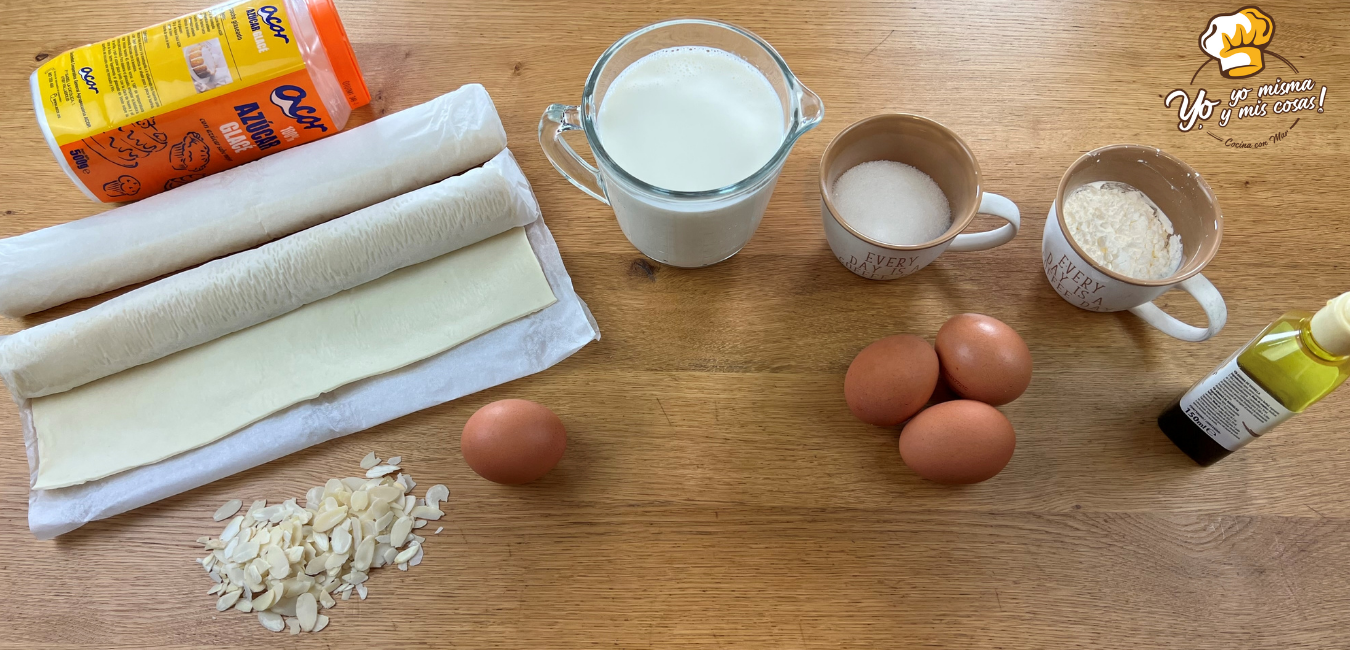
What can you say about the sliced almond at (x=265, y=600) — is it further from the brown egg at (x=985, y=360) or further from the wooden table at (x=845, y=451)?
the brown egg at (x=985, y=360)

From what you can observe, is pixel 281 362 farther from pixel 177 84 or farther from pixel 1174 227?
pixel 1174 227

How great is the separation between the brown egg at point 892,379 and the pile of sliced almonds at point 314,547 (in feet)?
1.82

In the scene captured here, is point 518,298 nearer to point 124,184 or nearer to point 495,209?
point 495,209

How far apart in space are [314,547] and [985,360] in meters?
0.87

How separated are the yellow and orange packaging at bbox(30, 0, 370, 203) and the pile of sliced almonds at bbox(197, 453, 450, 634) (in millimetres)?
505

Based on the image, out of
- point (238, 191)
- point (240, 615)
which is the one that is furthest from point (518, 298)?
point (240, 615)

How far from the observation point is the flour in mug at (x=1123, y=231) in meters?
0.97

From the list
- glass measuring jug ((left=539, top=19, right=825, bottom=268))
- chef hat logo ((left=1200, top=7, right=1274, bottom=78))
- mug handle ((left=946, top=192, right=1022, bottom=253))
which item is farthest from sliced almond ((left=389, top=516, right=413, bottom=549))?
chef hat logo ((left=1200, top=7, right=1274, bottom=78))

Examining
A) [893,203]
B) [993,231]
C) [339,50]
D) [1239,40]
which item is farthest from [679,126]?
[1239,40]

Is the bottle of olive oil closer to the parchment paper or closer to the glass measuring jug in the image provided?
the glass measuring jug

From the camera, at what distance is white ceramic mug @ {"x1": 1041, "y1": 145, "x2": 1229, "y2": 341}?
0.93 m

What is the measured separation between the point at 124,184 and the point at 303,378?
0.39 metres

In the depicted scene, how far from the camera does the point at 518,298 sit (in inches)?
42.4

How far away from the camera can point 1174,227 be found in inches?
39.4
